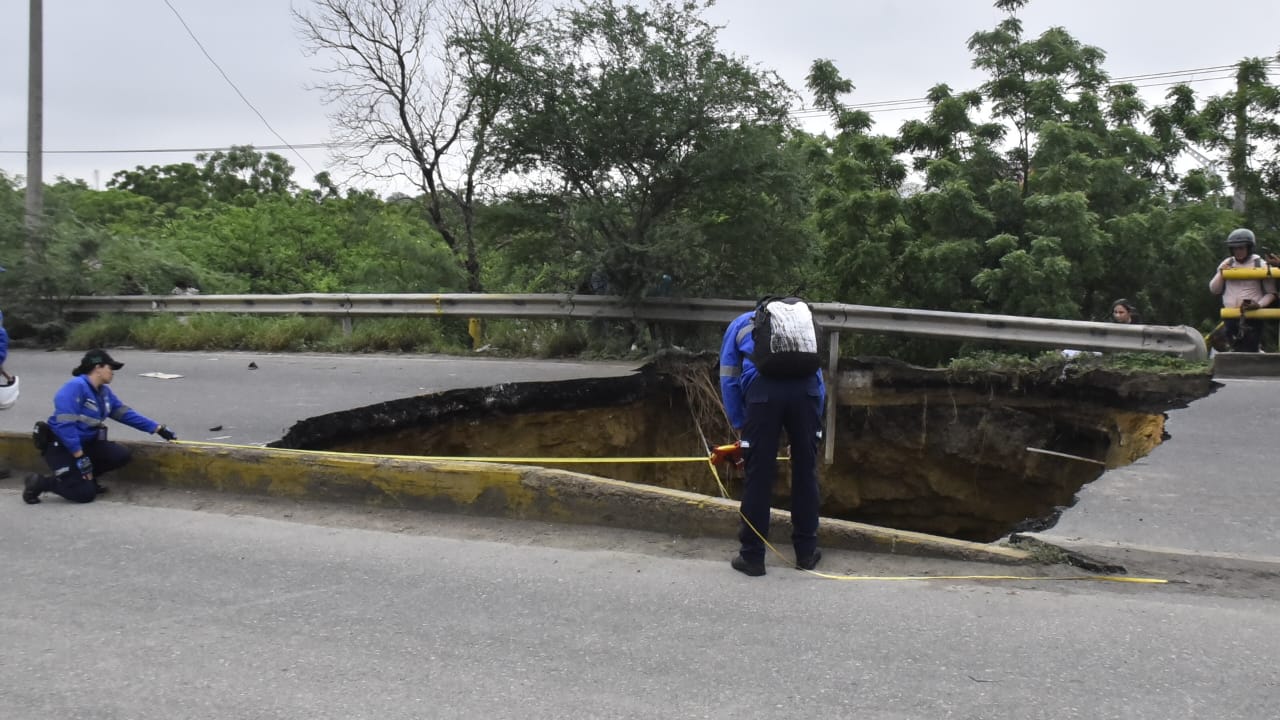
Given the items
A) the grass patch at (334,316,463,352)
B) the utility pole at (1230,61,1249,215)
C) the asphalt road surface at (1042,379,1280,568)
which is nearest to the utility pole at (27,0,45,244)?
the grass patch at (334,316,463,352)

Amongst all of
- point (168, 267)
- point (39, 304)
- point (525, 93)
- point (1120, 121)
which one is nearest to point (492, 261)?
point (525, 93)

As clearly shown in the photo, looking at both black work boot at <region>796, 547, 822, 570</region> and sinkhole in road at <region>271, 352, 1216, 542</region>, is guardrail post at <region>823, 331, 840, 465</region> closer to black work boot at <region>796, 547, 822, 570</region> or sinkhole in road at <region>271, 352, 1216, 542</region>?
sinkhole in road at <region>271, 352, 1216, 542</region>

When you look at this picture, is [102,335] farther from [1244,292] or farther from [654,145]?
[1244,292]

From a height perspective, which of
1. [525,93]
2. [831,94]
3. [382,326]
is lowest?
[382,326]

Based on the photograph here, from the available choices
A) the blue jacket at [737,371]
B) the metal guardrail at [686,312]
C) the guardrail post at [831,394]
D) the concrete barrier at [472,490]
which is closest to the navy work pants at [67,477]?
the concrete barrier at [472,490]

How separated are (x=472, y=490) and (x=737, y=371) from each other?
212cm

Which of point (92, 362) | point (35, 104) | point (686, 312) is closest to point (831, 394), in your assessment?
point (686, 312)

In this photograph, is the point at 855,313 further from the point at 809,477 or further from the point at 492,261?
the point at 492,261

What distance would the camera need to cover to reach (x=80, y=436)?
249 inches

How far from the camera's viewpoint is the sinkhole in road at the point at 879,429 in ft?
27.1

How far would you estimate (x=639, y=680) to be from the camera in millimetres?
3535

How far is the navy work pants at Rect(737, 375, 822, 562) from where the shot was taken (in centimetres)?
477

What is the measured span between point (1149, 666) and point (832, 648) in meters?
1.24

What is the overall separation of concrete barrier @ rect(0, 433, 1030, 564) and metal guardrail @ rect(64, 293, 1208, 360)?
4.57m
